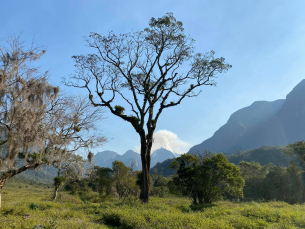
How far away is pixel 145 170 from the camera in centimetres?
1262

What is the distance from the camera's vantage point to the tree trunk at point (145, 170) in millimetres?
12125

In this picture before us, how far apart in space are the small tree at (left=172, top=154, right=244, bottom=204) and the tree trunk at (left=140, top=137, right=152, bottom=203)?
5.46 metres

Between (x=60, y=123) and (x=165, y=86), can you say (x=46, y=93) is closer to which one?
(x=60, y=123)

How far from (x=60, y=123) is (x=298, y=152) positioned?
117ft

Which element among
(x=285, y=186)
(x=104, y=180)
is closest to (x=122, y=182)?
(x=104, y=180)

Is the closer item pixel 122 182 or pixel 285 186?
pixel 122 182

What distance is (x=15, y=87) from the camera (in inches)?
264

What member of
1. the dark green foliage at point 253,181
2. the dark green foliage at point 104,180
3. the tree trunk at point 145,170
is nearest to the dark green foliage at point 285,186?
the dark green foliage at point 253,181

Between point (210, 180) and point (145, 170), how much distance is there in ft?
21.8

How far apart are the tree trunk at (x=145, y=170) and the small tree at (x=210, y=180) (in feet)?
17.9

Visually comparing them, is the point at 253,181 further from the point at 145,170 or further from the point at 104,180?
the point at 145,170

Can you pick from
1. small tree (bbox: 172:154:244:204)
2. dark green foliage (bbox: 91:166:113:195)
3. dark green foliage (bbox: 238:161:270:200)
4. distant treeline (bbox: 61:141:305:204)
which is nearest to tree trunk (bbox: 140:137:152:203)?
distant treeline (bbox: 61:141:305:204)

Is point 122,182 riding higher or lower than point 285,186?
higher

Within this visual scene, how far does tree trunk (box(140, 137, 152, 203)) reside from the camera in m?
12.1
